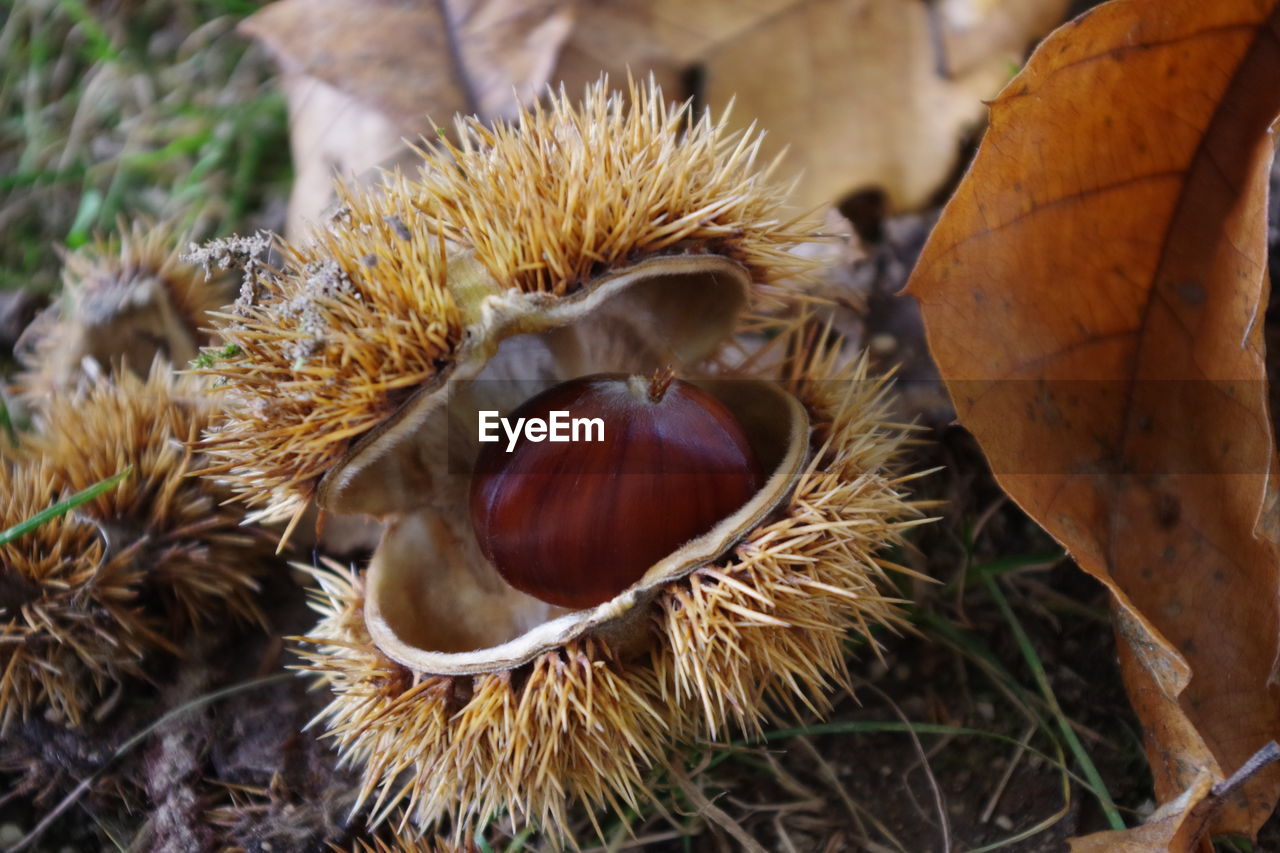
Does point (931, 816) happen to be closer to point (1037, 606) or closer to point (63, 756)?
point (1037, 606)

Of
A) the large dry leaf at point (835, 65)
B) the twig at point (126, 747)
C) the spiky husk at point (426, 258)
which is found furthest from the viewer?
the large dry leaf at point (835, 65)

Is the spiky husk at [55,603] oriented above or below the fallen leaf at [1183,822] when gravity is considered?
below

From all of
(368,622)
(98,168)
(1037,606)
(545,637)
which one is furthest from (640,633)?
(98,168)

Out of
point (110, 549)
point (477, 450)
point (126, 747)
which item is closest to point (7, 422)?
point (110, 549)

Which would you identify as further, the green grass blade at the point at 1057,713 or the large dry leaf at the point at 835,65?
the large dry leaf at the point at 835,65

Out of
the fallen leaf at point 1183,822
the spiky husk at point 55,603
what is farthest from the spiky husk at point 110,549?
the fallen leaf at point 1183,822

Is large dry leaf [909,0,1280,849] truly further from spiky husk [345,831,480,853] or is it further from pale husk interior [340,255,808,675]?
spiky husk [345,831,480,853]

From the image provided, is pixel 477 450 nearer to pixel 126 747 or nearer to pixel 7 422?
pixel 126 747

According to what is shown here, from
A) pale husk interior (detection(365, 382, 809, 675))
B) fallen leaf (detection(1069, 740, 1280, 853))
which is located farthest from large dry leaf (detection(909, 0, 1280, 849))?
pale husk interior (detection(365, 382, 809, 675))

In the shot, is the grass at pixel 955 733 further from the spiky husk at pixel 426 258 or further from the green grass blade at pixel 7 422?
the spiky husk at pixel 426 258
